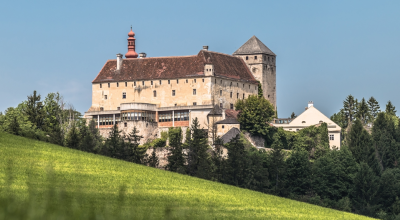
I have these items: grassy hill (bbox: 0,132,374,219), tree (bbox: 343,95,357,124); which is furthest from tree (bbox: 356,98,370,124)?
grassy hill (bbox: 0,132,374,219)

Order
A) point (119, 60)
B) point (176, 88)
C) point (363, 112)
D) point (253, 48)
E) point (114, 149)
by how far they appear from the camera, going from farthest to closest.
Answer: point (363, 112) → point (253, 48) → point (119, 60) → point (176, 88) → point (114, 149)

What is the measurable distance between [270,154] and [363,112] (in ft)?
158

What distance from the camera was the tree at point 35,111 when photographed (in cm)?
9304

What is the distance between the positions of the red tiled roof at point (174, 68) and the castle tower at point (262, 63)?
5.29 ft

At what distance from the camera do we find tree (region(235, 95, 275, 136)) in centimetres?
8794

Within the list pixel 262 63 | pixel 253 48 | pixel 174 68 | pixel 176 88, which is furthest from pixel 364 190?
pixel 253 48

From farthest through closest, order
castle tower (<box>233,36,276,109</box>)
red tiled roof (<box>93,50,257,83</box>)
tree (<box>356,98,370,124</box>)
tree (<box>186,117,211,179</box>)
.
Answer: tree (<box>356,98,370,124</box>), castle tower (<box>233,36,276,109</box>), red tiled roof (<box>93,50,257,83</box>), tree (<box>186,117,211,179</box>)

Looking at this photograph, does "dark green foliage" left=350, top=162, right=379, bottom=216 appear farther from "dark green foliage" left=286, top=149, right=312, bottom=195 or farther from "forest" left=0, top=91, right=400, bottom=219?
→ "dark green foliage" left=286, top=149, right=312, bottom=195

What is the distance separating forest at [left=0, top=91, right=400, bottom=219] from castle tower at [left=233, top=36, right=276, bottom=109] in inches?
442

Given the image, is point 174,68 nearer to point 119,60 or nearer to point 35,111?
point 119,60

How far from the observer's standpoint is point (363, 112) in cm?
12362

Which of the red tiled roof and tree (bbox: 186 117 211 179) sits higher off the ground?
the red tiled roof

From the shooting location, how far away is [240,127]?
291 feet

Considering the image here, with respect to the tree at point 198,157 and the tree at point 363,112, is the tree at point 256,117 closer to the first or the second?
the tree at point 198,157
